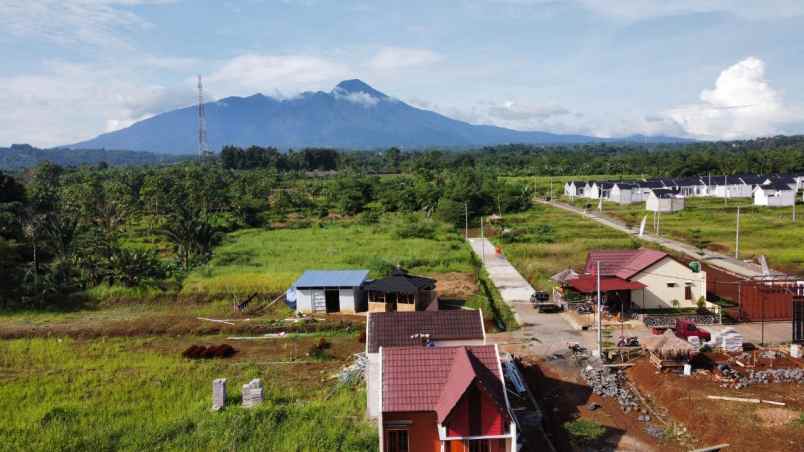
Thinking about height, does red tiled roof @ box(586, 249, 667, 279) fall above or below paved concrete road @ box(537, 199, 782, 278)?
above

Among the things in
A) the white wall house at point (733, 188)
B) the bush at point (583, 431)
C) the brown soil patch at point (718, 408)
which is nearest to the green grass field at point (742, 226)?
the white wall house at point (733, 188)

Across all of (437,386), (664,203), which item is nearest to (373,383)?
(437,386)

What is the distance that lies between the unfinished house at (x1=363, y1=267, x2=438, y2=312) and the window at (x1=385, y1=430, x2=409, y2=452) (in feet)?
38.0

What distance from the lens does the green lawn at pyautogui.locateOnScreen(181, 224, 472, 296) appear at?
2864cm

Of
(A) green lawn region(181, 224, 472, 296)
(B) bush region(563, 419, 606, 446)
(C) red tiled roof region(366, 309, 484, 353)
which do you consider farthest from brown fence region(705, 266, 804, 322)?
(A) green lawn region(181, 224, 472, 296)

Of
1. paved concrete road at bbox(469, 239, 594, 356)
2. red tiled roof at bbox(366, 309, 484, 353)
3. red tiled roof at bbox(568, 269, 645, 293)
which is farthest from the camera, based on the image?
red tiled roof at bbox(568, 269, 645, 293)

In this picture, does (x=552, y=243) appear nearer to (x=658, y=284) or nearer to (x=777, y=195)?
(x=658, y=284)

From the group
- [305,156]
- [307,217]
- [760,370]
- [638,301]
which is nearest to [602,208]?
[307,217]

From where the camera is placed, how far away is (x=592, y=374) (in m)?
16.8

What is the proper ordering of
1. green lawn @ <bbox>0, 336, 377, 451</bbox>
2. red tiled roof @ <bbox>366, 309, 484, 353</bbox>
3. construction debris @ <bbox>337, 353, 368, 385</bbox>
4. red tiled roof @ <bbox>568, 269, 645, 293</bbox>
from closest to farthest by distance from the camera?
green lawn @ <bbox>0, 336, 377, 451</bbox> < red tiled roof @ <bbox>366, 309, 484, 353</bbox> < construction debris @ <bbox>337, 353, 368, 385</bbox> < red tiled roof @ <bbox>568, 269, 645, 293</bbox>

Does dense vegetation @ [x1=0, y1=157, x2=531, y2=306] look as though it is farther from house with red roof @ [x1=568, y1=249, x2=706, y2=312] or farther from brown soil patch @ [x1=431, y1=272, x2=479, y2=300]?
house with red roof @ [x1=568, y1=249, x2=706, y2=312]

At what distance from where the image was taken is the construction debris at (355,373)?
1664 cm

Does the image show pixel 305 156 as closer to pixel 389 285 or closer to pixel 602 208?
pixel 602 208

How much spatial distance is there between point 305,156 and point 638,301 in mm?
108912
